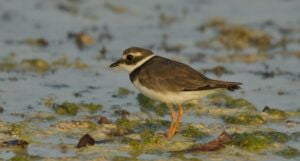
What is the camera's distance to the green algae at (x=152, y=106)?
10281 millimetres

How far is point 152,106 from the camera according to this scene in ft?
34.3

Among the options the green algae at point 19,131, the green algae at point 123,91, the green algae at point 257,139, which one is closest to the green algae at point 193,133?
the green algae at point 257,139

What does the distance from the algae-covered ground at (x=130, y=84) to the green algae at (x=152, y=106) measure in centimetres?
2

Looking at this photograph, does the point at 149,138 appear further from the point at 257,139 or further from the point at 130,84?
the point at 130,84

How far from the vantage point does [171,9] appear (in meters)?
17.0

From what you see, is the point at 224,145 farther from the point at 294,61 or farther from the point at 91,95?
the point at 294,61

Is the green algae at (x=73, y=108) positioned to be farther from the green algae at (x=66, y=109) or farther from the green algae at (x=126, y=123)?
the green algae at (x=126, y=123)

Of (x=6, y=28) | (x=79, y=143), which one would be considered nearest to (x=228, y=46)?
(x=6, y=28)

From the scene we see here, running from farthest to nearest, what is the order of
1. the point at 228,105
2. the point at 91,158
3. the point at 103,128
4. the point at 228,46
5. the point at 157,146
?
the point at 228,46, the point at 228,105, the point at 103,128, the point at 157,146, the point at 91,158

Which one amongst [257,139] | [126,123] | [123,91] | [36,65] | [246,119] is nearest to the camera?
[257,139]

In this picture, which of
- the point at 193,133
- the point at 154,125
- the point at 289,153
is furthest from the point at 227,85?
the point at 154,125

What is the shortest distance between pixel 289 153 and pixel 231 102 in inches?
92.2

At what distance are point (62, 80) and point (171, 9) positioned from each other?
5.72 m

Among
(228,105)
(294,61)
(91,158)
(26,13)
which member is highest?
(26,13)
